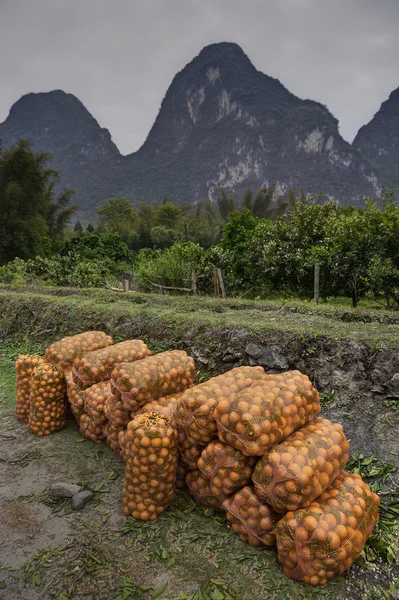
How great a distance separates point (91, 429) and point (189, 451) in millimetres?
1363

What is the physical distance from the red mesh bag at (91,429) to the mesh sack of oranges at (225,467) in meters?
1.48

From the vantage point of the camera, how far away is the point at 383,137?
150 metres

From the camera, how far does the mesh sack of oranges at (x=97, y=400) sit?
3424 millimetres

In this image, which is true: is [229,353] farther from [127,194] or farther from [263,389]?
[127,194]

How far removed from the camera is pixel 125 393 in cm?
295

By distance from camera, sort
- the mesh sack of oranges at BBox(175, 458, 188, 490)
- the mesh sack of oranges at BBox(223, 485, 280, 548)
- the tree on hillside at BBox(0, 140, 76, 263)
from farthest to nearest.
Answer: the tree on hillside at BBox(0, 140, 76, 263) → the mesh sack of oranges at BBox(175, 458, 188, 490) → the mesh sack of oranges at BBox(223, 485, 280, 548)

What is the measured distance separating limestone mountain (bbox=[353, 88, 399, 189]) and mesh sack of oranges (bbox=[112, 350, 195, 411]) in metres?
146

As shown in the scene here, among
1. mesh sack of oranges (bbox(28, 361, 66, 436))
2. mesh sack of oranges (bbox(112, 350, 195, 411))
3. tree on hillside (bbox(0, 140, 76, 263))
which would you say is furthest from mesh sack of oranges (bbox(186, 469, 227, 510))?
tree on hillside (bbox(0, 140, 76, 263))

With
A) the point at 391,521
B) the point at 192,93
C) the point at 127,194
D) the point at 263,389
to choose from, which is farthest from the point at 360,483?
the point at 192,93

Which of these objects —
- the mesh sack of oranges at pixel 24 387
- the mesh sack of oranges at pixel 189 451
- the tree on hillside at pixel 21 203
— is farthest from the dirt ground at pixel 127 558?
the tree on hillside at pixel 21 203

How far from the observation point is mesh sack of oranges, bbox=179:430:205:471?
2664mm

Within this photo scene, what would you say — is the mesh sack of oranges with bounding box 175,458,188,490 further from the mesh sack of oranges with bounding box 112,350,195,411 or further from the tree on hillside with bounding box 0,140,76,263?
the tree on hillside with bounding box 0,140,76,263

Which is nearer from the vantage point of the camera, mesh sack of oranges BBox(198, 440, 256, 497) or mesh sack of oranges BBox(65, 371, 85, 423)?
mesh sack of oranges BBox(198, 440, 256, 497)

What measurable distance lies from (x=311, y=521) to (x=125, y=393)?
161 cm
